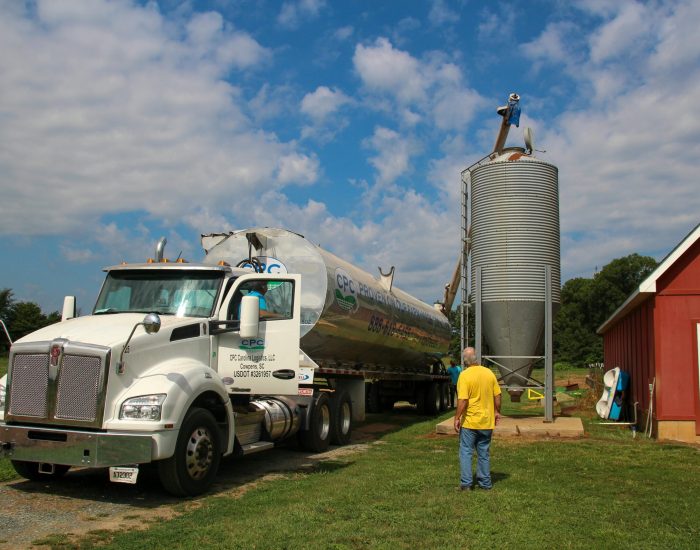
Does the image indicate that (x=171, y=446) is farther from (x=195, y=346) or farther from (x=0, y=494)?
(x=0, y=494)

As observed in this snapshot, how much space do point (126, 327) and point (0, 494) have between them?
2361 millimetres

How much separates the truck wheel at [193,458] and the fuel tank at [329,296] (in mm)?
3636

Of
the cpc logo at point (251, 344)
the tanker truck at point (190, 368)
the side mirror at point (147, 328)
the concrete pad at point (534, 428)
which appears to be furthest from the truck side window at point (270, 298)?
the concrete pad at point (534, 428)

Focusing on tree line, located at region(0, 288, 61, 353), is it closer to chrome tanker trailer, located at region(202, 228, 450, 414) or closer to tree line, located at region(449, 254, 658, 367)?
chrome tanker trailer, located at region(202, 228, 450, 414)

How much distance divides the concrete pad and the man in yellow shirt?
18.4 ft

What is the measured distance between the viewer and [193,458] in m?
7.81

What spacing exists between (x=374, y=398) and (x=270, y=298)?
36.9 ft

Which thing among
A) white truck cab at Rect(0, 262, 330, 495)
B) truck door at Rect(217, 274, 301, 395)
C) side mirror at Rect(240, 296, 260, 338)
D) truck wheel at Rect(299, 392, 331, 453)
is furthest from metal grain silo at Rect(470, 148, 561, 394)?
side mirror at Rect(240, 296, 260, 338)

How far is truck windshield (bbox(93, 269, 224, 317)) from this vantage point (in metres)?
8.97

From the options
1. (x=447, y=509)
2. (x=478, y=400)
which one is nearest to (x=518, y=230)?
(x=478, y=400)

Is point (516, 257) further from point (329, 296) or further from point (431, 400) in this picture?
point (431, 400)

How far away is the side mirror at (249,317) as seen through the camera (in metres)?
8.55

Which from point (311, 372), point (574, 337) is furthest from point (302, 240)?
point (574, 337)

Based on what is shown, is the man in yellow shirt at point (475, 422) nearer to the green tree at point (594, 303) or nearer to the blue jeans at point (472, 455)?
the blue jeans at point (472, 455)
